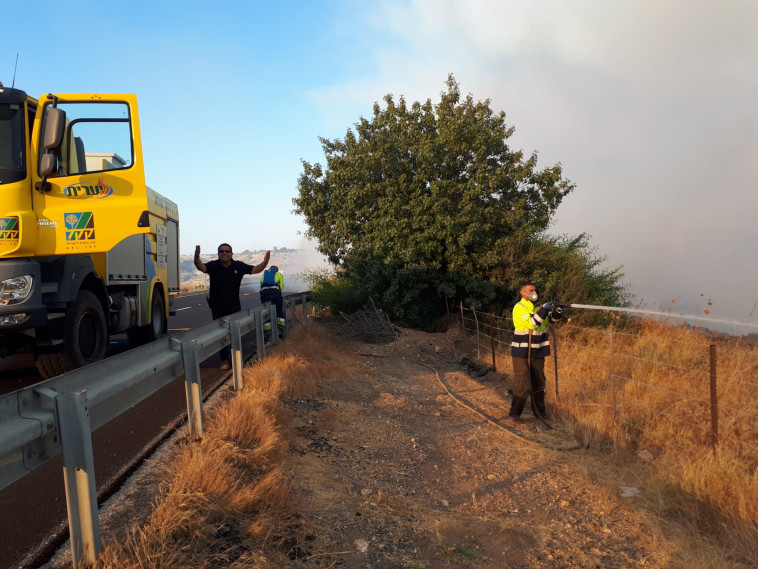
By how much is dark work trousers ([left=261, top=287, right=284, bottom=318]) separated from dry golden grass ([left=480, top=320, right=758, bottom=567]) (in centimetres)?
528

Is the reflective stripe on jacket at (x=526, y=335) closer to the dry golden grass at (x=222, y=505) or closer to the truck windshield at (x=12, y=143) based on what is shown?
the dry golden grass at (x=222, y=505)

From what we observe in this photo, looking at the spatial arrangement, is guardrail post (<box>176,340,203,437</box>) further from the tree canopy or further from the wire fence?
the tree canopy

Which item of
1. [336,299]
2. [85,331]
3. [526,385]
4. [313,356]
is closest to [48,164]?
[85,331]

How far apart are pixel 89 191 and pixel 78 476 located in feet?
15.5

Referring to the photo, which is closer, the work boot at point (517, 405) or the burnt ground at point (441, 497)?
the burnt ground at point (441, 497)

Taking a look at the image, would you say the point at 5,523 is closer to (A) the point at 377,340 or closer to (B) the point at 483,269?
(A) the point at 377,340

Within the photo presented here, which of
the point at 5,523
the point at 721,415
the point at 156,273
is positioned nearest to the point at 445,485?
the point at 5,523

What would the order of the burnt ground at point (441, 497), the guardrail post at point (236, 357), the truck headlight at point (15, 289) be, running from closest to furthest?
the burnt ground at point (441, 497) < the truck headlight at point (15, 289) < the guardrail post at point (236, 357)

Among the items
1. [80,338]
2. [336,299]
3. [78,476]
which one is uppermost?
[80,338]

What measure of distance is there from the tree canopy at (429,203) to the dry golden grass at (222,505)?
375 inches

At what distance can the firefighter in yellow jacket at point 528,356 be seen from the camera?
7303 millimetres

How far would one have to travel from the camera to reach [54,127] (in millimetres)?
5680

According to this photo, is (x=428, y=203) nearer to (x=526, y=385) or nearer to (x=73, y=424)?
(x=526, y=385)

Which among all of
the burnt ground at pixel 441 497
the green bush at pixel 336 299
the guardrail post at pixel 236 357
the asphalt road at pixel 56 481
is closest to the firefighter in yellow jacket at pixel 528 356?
the burnt ground at pixel 441 497
